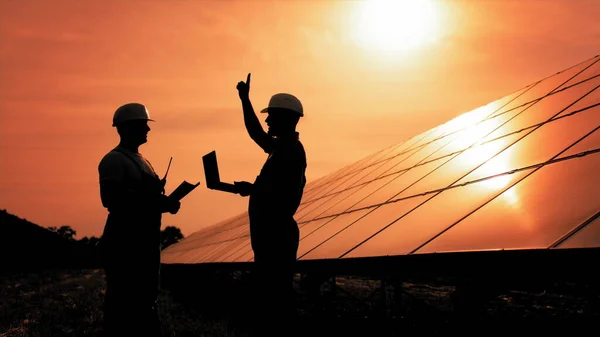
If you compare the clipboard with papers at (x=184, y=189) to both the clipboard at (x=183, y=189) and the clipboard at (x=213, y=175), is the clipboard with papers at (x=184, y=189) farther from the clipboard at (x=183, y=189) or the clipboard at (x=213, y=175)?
the clipboard at (x=213, y=175)

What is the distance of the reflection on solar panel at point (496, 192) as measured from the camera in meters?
4.65

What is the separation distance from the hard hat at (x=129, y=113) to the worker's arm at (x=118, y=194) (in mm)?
482

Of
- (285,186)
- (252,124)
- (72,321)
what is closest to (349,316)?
(72,321)

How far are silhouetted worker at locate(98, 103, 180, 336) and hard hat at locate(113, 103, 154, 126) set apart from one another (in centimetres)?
35

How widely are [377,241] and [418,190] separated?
2.03 m

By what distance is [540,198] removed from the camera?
5148 millimetres

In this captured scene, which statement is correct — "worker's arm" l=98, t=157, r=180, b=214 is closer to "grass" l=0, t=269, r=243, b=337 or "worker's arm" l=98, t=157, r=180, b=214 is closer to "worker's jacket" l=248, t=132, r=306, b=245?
"worker's jacket" l=248, t=132, r=306, b=245

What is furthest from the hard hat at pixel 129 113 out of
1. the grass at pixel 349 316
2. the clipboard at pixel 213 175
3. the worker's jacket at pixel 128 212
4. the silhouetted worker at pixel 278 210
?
the grass at pixel 349 316

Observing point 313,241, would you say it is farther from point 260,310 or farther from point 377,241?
point 260,310

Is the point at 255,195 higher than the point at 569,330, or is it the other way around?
the point at 255,195

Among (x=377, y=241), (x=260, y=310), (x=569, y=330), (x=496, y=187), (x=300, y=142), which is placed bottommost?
(x=569, y=330)

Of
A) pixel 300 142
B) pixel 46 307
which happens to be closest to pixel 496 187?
pixel 300 142

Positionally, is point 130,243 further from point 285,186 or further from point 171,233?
point 171,233

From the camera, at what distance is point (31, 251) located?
53500mm
